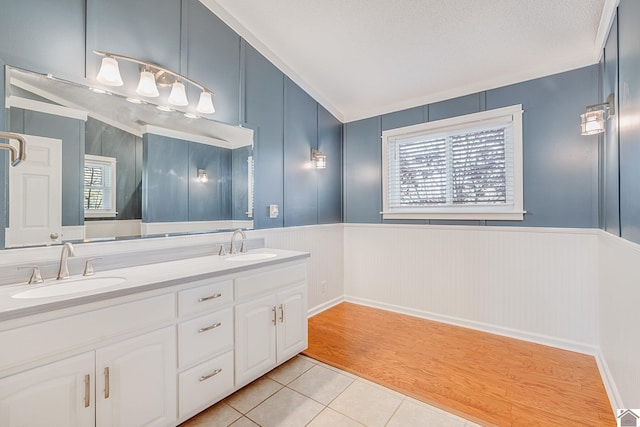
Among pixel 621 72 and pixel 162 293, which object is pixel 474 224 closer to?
pixel 621 72

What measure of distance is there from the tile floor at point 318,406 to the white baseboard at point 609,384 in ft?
2.90

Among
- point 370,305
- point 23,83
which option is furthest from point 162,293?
point 370,305

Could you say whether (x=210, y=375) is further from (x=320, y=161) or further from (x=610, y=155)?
(x=610, y=155)

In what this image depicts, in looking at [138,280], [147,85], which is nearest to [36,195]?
[138,280]

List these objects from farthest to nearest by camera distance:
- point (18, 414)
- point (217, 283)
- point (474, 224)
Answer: point (474, 224) < point (217, 283) < point (18, 414)

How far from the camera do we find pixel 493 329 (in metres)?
2.83

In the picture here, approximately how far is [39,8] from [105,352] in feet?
6.06

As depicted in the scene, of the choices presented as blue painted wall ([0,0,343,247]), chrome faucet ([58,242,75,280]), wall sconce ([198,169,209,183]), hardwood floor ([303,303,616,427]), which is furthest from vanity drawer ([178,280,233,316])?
hardwood floor ([303,303,616,427])

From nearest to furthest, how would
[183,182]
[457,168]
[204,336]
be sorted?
[204,336] < [183,182] < [457,168]

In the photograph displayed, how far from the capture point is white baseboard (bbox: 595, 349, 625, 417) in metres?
1.72

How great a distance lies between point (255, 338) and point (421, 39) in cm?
263

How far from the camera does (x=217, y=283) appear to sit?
5.78ft

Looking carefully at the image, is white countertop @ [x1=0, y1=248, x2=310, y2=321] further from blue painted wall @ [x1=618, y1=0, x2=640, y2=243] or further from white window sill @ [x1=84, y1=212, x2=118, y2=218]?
blue painted wall @ [x1=618, y1=0, x2=640, y2=243]

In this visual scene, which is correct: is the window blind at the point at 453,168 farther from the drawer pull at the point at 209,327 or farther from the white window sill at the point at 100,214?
the white window sill at the point at 100,214
